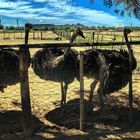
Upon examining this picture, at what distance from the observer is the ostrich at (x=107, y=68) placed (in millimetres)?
8141

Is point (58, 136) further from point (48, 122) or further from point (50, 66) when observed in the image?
point (50, 66)

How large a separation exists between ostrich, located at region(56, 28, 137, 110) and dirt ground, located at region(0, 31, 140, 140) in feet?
2.04

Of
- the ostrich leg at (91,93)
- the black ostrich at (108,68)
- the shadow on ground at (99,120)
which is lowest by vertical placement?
the shadow on ground at (99,120)

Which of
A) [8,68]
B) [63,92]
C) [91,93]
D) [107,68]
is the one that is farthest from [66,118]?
[8,68]

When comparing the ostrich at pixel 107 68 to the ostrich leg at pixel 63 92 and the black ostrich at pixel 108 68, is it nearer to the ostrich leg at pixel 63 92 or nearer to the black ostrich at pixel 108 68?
the black ostrich at pixel 108 68

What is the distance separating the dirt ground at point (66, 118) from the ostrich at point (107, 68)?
62cm

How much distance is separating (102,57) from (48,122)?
5.11ft

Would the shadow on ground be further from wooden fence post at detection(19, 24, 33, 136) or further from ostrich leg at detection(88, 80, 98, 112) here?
wooden fence post at detection(19, 24, 33, 136)

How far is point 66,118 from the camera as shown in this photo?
8.29 m

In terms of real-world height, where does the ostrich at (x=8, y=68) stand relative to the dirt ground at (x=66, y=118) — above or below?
above

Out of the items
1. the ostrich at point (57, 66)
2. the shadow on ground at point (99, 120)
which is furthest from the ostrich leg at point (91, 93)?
the ostrich at point (57, 66)

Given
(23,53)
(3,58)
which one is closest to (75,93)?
(3,58)

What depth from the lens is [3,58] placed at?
8.09 m

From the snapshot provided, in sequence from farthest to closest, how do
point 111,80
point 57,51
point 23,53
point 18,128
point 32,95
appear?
Result: point 32,95 → point 57,51 → point 111,80 → point 18,128 → point 23,53
